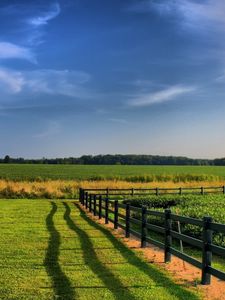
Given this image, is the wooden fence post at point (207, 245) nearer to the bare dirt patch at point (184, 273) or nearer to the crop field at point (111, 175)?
the bare dirt patch at point (184, 273)

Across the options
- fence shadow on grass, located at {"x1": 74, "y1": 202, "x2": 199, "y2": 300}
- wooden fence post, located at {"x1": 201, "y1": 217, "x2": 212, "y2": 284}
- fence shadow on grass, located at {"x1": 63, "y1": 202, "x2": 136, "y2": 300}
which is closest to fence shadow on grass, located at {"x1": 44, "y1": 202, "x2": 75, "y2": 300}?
fence shadow on grass, located at {"x1": 63, "y1": 202, "x2": 136, "y2": 300}

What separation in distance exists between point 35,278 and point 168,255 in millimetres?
3403

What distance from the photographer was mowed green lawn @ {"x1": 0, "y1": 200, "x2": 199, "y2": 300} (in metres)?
8.47

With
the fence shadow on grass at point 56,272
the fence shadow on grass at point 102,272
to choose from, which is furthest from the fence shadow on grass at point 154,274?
the fence shadow on grass at point 56,272

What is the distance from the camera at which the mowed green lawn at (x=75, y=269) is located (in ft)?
27.8

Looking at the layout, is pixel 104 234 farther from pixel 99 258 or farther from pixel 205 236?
pixel 205 236

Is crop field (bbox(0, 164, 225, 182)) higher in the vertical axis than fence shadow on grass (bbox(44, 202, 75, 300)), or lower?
higher

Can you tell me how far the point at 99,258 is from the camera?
38.4 ft

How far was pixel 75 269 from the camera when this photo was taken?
33.9ft

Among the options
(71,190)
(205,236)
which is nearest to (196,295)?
(205,236)

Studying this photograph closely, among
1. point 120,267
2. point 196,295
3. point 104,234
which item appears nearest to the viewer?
point 196,295

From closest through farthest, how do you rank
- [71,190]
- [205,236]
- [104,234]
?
[205,236]
[104,234]
[71,190]

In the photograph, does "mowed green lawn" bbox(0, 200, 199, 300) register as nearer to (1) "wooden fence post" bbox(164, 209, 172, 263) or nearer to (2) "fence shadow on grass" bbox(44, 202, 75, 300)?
(2) "fence shadow on grass" bbox(44, 202, 75, 300)

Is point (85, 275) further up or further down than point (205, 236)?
further down
